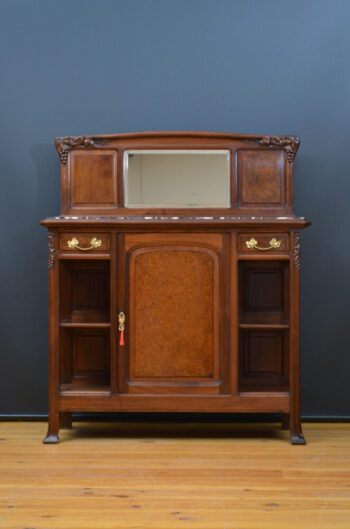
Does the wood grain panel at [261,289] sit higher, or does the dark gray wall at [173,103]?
the dark gray wall at [173,103]

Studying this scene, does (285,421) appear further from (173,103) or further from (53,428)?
(173,103)

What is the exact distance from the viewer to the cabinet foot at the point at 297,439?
275 centimetres

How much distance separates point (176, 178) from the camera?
2902mm

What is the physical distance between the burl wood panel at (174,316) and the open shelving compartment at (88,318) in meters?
0.30

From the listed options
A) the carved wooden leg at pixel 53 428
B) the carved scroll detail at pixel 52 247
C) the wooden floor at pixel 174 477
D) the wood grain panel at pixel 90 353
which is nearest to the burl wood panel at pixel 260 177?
the carved scroll detail at pixel 52 247

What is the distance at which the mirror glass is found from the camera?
287cm

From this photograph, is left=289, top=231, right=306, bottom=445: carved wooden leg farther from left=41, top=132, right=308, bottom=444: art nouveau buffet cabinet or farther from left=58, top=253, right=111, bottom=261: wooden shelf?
left=58, top=253, right=111, bottom=261: wooden shelf

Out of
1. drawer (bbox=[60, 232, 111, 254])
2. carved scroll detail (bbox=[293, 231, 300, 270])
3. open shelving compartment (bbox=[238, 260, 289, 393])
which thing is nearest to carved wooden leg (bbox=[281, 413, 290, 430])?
open shelving compartment (bbox=[238, 260, 289, 393])

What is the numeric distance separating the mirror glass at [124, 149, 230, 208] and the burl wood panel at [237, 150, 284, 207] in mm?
72

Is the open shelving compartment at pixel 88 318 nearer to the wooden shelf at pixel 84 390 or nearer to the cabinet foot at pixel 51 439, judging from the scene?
the wooden shelf at pixel 84 390

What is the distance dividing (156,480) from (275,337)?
3.74ft

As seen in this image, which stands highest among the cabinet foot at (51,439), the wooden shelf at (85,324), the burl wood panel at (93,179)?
the burl wood panel at (93,179)

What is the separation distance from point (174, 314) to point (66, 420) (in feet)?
2.86

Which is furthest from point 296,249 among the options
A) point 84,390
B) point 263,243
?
point 84,390
